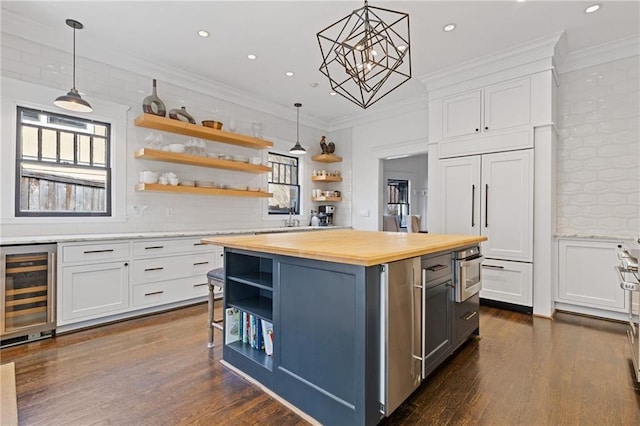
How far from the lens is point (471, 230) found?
161 inches

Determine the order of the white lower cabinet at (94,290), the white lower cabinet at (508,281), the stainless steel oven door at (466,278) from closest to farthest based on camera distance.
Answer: the stainless steel oven door at (466,278) < the white lower cabinet at (94,290) < the white lower cabinet at (508,281)

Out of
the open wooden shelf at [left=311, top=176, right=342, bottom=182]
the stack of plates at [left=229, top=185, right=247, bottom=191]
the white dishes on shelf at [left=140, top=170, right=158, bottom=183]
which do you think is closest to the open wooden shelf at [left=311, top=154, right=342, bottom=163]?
the open wooden shelf at [left=311, top=176, right=342, bottom=182]

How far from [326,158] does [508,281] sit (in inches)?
144

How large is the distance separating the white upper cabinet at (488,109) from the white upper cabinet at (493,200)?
0.35 metres

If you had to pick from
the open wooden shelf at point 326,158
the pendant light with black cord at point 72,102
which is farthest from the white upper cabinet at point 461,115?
the pendant light with black cord at point 72,102

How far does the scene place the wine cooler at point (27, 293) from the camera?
267 cm

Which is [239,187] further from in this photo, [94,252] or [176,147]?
[94,252]

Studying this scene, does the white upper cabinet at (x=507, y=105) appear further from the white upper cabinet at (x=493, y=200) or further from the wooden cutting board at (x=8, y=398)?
the wooden cutting board at (x=8, y=398)

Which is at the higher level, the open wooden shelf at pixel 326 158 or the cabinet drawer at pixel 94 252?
the open wooden shelf at pixel 326 158

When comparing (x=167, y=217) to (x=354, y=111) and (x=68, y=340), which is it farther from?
(x=354, y=111)

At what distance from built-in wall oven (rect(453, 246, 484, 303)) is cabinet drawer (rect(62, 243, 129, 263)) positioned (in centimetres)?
316

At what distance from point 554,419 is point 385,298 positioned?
1210mm

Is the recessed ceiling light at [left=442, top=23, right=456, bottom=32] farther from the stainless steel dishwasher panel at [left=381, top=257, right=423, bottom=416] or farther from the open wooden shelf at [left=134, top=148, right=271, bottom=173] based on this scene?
the open wooden shelf at [left=134, top=148, right=271, bottom=173]

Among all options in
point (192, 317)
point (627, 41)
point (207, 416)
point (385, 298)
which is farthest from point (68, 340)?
point (627, 41)
